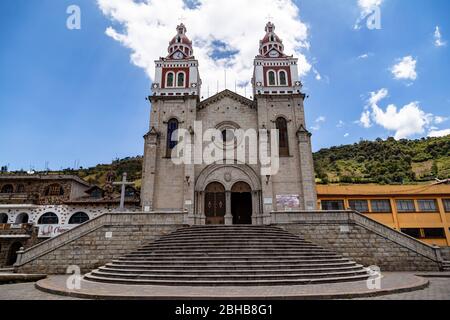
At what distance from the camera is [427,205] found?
2280 cm

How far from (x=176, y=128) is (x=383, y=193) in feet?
62.2

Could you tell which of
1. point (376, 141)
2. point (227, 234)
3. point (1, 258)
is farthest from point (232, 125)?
point (376, 141)

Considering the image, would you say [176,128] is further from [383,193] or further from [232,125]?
[383,193]

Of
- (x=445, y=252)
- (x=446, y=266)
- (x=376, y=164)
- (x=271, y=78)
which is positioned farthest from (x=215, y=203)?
(x=376, y=164)

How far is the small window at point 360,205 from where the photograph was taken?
23047 mm

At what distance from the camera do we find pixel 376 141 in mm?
79188

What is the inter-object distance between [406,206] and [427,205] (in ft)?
5.66

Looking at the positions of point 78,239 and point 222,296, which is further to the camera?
point 78,239

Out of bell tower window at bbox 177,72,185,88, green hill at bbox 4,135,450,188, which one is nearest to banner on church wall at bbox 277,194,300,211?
bell tower window at bbox 177,72,185,88

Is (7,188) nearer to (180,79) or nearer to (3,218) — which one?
(3,218)

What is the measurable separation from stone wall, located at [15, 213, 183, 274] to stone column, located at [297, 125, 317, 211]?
1004cm

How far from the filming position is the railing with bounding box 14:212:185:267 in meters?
15.1
